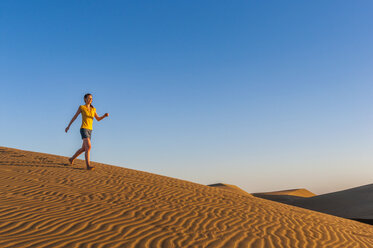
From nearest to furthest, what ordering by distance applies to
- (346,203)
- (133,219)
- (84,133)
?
1. (133,219)
2. (84,133)
3. (346,203)

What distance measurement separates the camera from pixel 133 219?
5969 millimetres

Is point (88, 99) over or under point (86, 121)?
over

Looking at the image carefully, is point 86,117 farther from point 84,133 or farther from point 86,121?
point 84,133

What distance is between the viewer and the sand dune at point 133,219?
4.93 meters

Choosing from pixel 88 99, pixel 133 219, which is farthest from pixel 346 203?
pixel 133 219

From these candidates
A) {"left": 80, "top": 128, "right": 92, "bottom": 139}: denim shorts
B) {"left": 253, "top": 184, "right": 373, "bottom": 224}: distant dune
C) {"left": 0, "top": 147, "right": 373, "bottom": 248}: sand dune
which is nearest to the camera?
{"left": 0, "top": 147, "right": 373, "bottom": 248}: sand dune

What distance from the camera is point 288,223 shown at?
727cm

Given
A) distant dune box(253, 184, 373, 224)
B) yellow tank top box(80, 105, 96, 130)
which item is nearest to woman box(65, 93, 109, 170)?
yellow tank top box(80, 105, 96, 130)

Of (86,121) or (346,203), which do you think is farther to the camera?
(346,203)

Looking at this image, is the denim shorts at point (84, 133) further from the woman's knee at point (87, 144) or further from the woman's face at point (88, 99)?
the woman's face at point (88, 99)

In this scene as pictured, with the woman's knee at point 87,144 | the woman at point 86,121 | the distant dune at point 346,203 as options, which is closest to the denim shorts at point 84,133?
the woman at point 86,121

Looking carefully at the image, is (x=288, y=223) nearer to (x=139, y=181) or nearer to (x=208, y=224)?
(x=208, y=224)

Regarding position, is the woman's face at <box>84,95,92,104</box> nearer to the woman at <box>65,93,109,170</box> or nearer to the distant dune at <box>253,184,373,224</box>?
the woman at <box>65,93,109,170</box>

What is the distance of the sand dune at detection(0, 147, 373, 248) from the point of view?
493 cm
